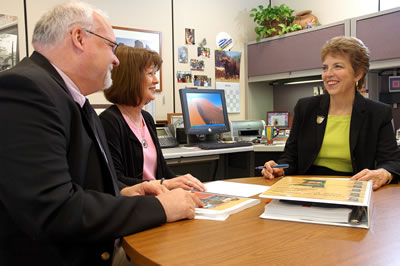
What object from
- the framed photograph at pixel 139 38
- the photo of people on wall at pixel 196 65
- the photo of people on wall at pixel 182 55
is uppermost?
the framed photograph at pixel 139 38

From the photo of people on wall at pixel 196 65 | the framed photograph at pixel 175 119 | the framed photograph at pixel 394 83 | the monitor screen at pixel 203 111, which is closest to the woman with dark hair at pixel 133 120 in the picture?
the monitor screen at pixel 203 111

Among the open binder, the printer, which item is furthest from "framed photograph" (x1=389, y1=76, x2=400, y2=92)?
the open binder

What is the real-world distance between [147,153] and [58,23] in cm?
86

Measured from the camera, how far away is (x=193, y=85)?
3.41 metres

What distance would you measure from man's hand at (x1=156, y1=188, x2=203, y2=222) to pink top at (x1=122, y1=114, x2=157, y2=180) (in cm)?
77

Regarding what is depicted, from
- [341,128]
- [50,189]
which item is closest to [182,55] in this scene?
[341,128]

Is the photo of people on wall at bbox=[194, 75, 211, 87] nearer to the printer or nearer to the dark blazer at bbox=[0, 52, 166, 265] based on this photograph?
the printer

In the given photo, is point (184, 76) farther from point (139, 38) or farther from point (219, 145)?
point (219, 145)

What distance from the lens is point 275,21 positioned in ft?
11.3

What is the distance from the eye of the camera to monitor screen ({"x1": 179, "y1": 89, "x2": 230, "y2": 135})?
2.85 m

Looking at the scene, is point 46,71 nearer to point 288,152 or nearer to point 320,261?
point 320,261

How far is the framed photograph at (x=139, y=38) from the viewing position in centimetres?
298

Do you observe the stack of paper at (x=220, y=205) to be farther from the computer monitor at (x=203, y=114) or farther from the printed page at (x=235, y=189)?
the computer monitor at (x=203, y=114)

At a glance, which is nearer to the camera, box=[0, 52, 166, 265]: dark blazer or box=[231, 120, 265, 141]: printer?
box=[0, 52, 166, 265]: dark blazer
